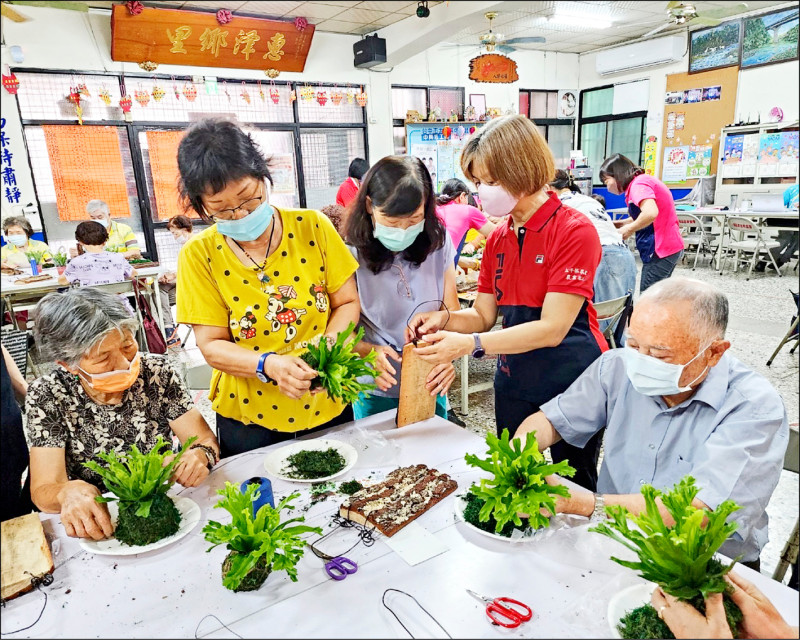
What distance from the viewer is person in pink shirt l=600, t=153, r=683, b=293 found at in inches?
185

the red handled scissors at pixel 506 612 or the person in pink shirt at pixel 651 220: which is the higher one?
the person in pink shirt at pixel 651 220

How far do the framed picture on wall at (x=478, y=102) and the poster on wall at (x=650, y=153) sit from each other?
321 centimetres

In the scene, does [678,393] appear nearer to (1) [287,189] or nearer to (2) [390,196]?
(2) [390,196]

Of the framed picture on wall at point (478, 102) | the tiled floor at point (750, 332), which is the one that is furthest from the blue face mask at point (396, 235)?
the framed picture on wall at point (478, 102)

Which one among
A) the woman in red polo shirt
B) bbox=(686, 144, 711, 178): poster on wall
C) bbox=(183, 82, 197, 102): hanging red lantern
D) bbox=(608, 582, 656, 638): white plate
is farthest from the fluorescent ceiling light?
bbox=(686, 144, 711, 178): poster on wall

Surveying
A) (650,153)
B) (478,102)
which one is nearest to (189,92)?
(478,102)

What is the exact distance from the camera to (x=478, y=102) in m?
10.2

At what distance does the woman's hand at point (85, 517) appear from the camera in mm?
1353

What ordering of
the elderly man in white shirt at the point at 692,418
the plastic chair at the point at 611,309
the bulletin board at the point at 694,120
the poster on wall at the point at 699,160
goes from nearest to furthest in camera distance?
the elderly man in white shirt at the point at 692,418 < the plastic chair at the point at 611,309 < the bulletin board at the point at 694,120 < the poster on wall at the point at 699,160

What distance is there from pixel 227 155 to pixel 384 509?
109 cm

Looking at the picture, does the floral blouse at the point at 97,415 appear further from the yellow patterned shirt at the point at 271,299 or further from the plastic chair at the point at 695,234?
the plastic chair at the point at 695,234

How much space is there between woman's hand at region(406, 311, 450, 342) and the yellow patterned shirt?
0.93 feet

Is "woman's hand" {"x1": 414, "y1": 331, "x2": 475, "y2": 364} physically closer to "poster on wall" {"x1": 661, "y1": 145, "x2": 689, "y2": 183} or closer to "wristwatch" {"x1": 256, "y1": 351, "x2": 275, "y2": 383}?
"wristwatch" {"x1": 256, "y1": 351, "x2": 275, "y2": 383}

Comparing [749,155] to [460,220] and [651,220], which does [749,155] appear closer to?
[651,220]
